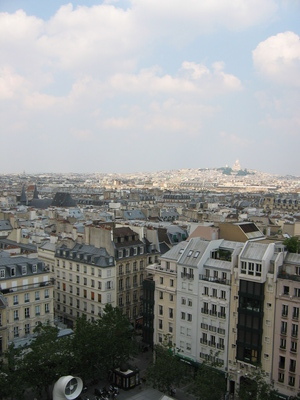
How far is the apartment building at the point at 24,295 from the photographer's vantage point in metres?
43.5

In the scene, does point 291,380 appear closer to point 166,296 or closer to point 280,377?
point 280,377

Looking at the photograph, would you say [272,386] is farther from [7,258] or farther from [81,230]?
[81,230]

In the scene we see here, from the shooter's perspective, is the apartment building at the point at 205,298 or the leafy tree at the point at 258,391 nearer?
the leafy tree at the point at 258,391

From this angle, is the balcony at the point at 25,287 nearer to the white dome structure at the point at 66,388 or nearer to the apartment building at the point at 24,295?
the apartment building at the point at 24,295

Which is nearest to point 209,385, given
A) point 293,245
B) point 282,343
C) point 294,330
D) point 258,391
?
point 258,391

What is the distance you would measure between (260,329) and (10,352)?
66.3 feet

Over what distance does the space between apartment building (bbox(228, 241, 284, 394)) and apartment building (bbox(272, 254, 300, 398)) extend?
52 centimetres

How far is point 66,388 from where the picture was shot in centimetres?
2772

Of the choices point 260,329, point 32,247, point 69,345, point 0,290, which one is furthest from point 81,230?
point 260,329

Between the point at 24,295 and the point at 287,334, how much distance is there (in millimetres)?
24842

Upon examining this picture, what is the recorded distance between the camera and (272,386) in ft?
115

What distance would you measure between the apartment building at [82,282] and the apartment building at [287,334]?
827 inches

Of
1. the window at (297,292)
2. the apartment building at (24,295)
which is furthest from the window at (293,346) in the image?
the apartment building at (24,295)

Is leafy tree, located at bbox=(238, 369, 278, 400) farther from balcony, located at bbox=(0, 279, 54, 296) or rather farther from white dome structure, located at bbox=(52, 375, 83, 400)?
balcony, located at bbox=(0, 279, 54, 296)
